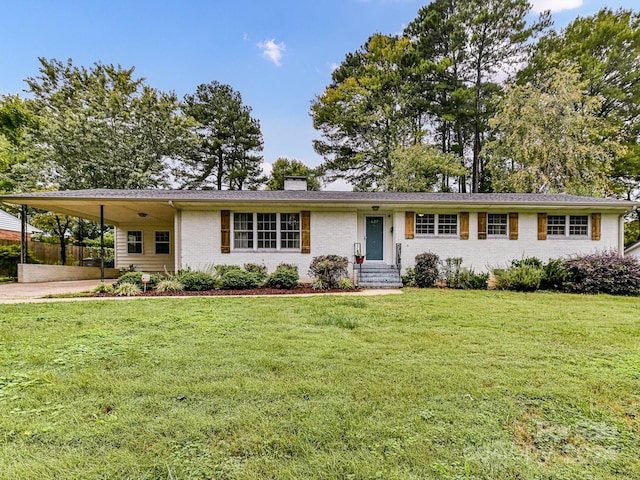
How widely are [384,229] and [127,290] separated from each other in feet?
27.5

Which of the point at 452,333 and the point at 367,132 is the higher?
the point at 367,132

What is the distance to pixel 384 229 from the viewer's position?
443 inches

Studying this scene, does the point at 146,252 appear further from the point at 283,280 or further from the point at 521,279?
the point at 521,279

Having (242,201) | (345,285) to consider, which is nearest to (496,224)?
(345,285)

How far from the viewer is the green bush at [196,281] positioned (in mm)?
9055

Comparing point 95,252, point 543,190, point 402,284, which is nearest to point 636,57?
point 543,190

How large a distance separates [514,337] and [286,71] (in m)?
17.7

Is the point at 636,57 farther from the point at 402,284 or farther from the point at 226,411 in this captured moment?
the point at 226,411

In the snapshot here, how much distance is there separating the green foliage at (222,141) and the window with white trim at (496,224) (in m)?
19.1

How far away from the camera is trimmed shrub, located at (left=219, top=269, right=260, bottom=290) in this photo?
9336 millimetres

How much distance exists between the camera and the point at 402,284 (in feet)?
33.0

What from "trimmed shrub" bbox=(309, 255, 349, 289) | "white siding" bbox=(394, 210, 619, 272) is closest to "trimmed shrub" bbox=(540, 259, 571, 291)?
"white siding" bbox=(394, 210, 619, 272)

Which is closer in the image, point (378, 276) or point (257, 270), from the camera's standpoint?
point (257, 270)

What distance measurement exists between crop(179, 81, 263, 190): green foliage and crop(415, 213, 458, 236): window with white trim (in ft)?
58.0
